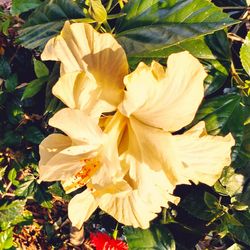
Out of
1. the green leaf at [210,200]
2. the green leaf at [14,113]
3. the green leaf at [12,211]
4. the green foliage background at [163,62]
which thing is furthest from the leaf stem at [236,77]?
the green leaf at [12,211]

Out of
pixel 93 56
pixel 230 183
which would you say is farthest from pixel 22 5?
pixel 230 183

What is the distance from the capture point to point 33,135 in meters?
1.42

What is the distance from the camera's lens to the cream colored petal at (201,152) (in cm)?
81

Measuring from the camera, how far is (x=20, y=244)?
1991 mm

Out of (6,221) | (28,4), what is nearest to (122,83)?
(28,4)

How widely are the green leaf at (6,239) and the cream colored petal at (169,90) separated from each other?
3.53ft

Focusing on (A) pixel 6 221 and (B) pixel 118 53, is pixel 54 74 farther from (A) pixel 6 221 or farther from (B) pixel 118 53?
(A) pixel 6 221

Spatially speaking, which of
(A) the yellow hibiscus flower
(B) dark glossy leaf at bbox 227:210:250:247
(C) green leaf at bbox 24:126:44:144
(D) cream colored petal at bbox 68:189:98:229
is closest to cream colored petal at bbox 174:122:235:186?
(A) the yellow hibiscus flower

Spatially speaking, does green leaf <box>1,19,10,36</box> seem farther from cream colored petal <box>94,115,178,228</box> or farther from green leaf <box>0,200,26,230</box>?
A: green leaf <box>0,200,26,230</box>

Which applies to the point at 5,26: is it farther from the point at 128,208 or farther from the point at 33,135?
the point at 128,208

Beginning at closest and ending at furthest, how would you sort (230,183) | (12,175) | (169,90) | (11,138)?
(169,90)
(230,183)
(11,138)
(12,175)

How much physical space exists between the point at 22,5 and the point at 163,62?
401 millimetres

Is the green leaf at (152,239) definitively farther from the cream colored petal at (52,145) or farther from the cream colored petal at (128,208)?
the cream colored petal at (52,145)

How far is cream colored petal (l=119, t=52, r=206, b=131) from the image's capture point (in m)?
0.75
